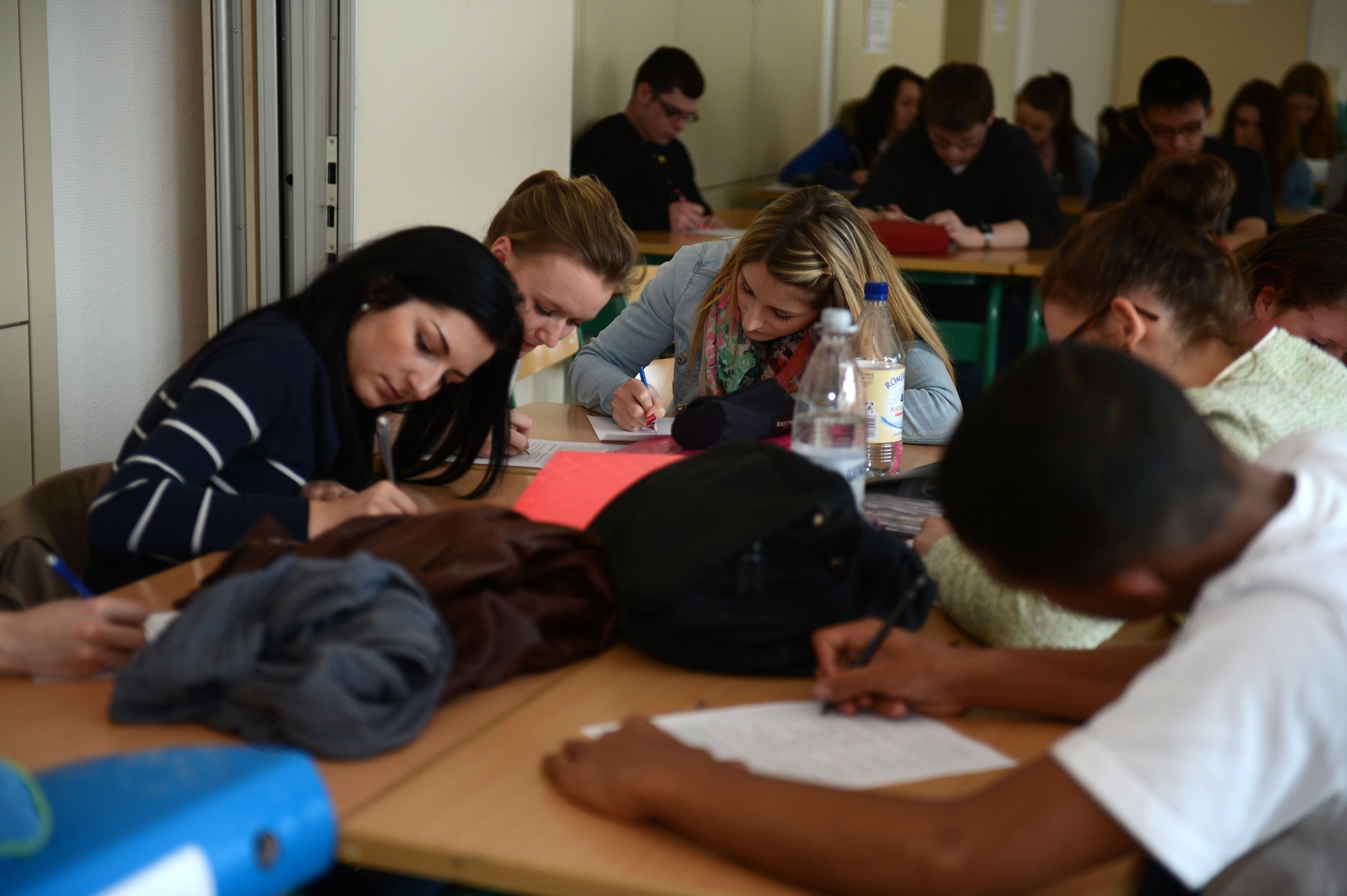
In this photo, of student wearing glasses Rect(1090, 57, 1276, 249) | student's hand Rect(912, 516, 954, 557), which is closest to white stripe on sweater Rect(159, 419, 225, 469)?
student's hand Rect(912, 516, 954, 557)

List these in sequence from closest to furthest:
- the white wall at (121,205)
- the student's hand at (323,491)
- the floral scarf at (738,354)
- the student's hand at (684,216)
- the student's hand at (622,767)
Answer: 1. the student's hand at (622,767)
2. the student's hand at (323,491)
3. the floral scarf at (738,354)
4. the white wall at (121,205)
5. the student's hand at (684,216)

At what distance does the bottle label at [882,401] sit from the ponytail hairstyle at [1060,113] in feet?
17.6

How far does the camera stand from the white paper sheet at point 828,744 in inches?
36.2

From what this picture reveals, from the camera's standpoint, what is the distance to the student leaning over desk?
1.26 meters

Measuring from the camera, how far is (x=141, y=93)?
2574 millimetres

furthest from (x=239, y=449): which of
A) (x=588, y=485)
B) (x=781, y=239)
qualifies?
(x=781, y=239)

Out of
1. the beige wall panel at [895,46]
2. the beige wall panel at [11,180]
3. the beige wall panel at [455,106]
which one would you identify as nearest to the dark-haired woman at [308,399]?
the beige wall panel at [11,180]

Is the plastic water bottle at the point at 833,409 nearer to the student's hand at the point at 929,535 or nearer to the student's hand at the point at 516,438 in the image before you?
the student's hand at the point at 929,535

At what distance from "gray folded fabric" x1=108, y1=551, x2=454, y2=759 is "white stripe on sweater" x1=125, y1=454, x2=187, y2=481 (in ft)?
1.44

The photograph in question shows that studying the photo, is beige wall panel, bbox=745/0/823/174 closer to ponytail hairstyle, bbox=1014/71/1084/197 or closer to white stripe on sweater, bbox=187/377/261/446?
ponytail hairstyle, bbox=1014/71/1084/197

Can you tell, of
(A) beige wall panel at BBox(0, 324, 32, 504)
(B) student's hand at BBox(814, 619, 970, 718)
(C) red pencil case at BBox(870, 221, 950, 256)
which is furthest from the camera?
(C) red pencil case at BBox(870, 221, 950, 256)

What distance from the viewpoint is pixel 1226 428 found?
48.9 inches

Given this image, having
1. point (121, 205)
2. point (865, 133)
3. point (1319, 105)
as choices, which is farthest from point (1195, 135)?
point (121, 205)

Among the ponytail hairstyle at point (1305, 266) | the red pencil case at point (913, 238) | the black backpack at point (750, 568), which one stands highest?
the ponytail hairstyle at point (1305, 266)
